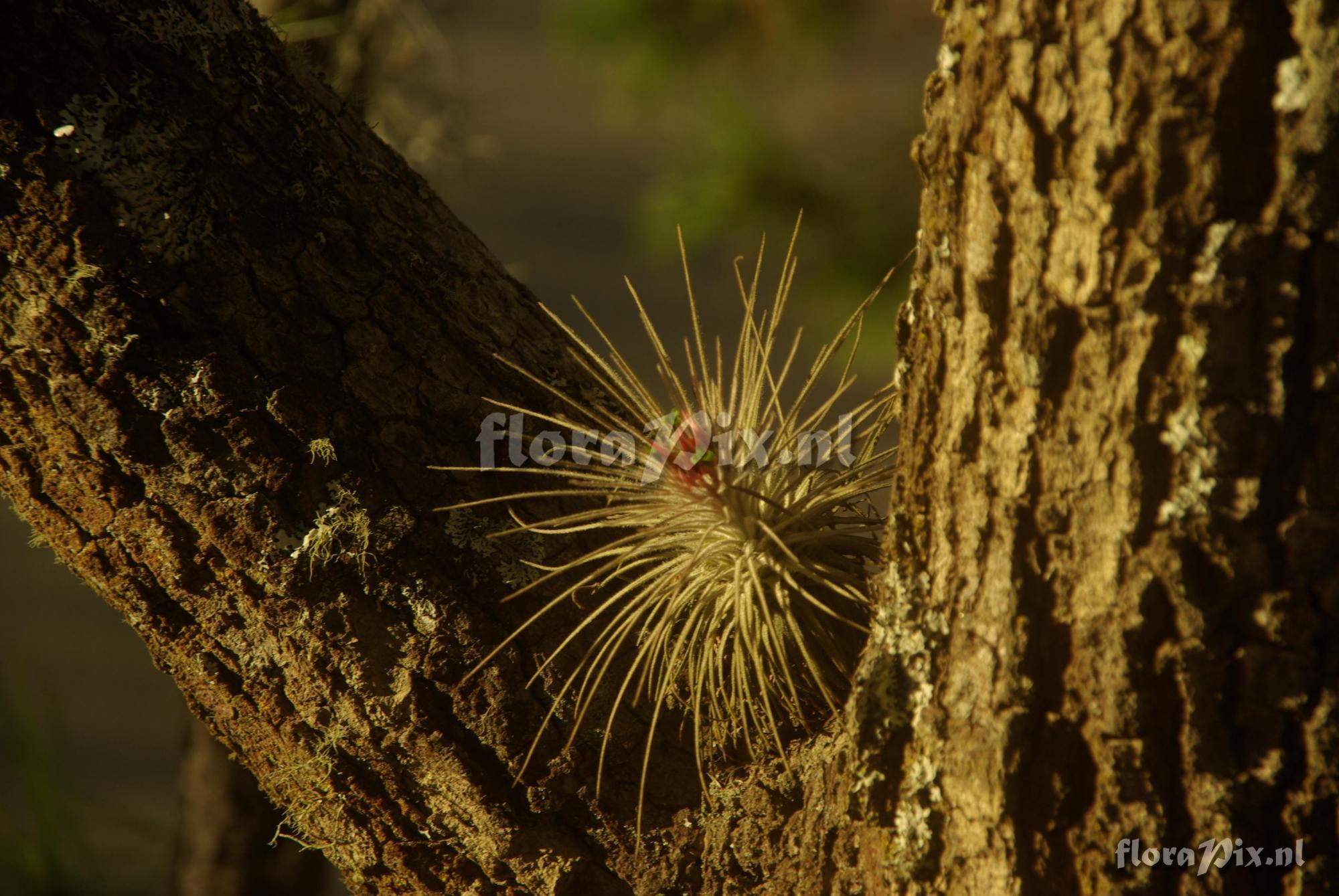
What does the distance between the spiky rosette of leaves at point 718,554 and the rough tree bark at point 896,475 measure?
4 centimetres

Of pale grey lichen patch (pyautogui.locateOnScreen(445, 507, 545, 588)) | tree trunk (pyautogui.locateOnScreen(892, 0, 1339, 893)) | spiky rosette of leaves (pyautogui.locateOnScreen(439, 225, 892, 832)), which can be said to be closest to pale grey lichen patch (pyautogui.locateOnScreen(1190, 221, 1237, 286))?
tree trunk (pyautogui.locateOnScreen(892, 0, 1339, 893))

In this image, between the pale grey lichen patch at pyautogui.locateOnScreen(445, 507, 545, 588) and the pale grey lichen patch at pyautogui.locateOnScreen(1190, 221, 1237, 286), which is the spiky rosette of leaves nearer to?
the pale grey lichen patch at pyautogui.locateOnScreen(445, 507, 545, 588)

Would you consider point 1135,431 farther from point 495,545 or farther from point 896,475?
point 495,545

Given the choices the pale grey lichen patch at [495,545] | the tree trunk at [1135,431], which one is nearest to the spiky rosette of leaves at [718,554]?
the pale grey lichen patch at [495,545]

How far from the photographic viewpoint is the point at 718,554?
560 mm

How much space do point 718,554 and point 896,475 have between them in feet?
0.42

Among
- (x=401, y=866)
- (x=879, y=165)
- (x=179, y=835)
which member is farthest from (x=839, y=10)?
(x=179, y=835)

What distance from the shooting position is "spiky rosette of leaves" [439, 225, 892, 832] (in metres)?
0.55

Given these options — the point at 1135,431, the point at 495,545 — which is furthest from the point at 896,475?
the point at 495,545

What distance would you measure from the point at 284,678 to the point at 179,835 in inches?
49.0

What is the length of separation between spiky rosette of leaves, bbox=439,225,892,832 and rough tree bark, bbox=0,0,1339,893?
4 cm

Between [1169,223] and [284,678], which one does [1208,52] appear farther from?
[284,678]

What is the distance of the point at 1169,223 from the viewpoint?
1.20ft

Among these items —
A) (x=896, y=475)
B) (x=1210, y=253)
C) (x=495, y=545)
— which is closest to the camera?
(x=1210, y=253)
